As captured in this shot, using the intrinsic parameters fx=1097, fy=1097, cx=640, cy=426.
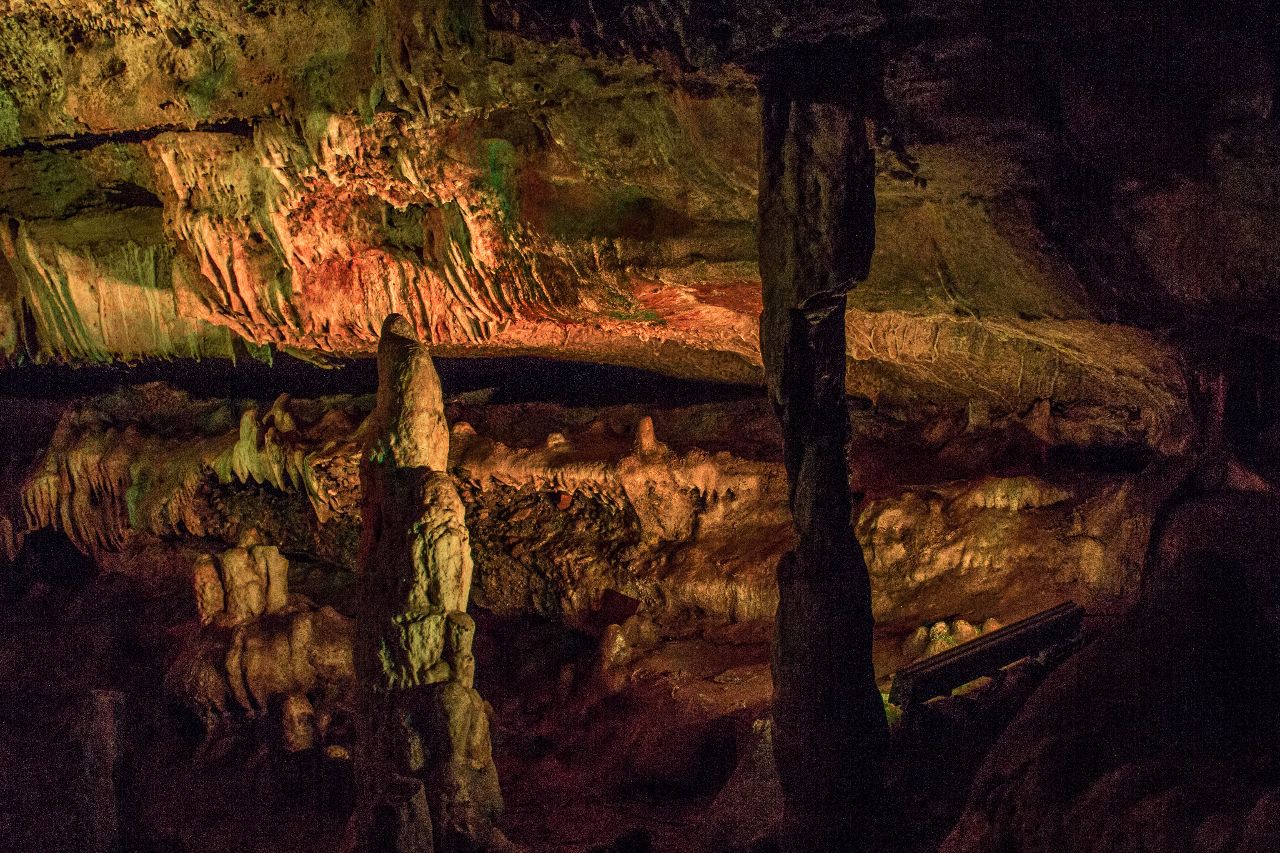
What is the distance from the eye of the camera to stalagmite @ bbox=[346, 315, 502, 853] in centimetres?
532

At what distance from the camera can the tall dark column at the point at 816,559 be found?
4.19 meters

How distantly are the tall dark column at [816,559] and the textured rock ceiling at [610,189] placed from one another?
0.51 metres

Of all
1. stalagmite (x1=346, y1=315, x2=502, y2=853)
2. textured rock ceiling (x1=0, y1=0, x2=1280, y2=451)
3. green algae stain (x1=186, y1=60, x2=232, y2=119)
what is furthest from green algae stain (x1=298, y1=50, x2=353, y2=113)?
stalagmite (x1=346, y1=315, x2=502, y2=853)

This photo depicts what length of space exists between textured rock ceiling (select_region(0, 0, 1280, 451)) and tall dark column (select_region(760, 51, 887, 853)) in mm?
510

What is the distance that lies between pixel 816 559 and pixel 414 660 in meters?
2.15

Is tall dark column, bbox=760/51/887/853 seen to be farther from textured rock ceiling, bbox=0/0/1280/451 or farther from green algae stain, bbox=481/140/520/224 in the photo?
green algae stain, bbox=481/140/520/224

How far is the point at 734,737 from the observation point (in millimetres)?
6812

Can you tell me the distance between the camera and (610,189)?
5.88 m

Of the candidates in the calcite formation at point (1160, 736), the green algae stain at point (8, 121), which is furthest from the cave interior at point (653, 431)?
Result: the green algae stain at point (8, 121)

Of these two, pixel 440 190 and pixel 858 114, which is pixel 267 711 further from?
pixel 858 114

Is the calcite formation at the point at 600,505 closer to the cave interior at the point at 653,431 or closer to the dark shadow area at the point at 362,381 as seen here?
the cave interior at the point at 653,431

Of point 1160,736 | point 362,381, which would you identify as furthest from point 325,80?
point 362,381

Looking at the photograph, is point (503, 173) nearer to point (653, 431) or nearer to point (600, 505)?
point (653, 431)

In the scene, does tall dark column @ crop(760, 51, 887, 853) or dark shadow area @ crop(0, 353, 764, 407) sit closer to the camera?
tall dark column @ crop(760, 51, 887, 853)
